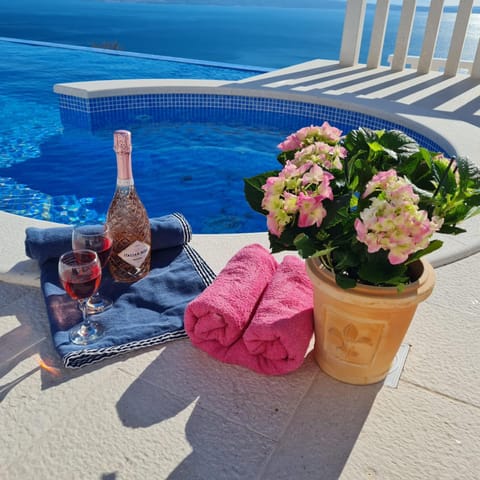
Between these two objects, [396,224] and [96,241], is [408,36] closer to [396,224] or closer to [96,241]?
[96,241]

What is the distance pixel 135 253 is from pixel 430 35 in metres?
6.45

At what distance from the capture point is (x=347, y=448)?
1.06 m

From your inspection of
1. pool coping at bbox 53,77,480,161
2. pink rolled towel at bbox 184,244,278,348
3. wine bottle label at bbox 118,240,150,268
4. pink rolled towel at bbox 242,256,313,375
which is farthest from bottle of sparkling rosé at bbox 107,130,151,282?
pool coping at bbox 53,77,480,161

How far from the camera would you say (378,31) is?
6805 mm

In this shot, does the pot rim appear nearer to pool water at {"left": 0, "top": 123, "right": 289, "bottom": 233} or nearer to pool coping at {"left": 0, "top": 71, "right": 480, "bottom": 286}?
pool coping at {"left": 0, "top": 71, "right": 480, "bottom": 286}

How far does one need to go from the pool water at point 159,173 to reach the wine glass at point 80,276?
2.01 metres

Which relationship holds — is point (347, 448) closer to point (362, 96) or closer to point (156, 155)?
point (156, 155)

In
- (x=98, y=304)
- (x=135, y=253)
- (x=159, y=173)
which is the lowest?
(x=159, y=173)

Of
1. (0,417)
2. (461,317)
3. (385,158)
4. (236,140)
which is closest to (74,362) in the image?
(0,417)

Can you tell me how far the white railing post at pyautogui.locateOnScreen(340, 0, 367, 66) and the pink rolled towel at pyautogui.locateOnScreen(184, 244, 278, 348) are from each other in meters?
6.43

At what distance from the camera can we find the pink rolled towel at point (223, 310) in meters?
1.25

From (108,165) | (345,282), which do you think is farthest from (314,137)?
(108,165)

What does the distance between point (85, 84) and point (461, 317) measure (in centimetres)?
481

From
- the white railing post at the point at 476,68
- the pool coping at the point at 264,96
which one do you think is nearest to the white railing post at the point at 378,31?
the pool coping at the point at 264,96
